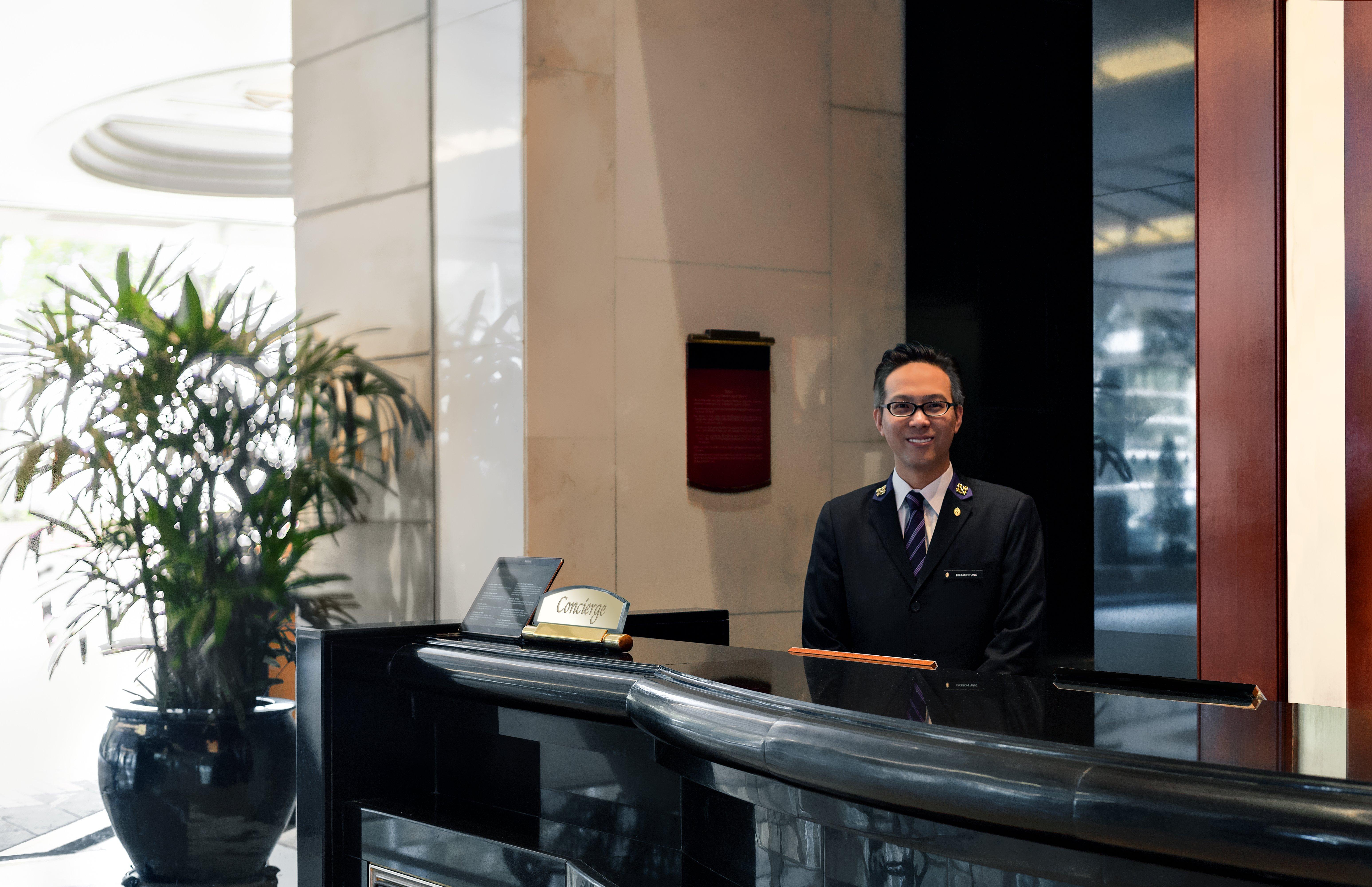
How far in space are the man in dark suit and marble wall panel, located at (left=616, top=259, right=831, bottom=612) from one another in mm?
1474

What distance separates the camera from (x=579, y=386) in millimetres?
4094

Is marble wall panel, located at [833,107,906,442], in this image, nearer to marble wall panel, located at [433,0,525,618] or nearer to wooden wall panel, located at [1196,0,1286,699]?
marble wall panel, located at [433,0,525,618]

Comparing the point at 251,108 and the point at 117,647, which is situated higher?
the point at 251,108

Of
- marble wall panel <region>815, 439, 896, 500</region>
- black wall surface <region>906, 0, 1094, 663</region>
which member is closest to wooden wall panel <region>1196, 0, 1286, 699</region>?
black wall surface <region>906, 0, 1094, 663</region>

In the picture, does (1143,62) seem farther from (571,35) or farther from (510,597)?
(510,597)

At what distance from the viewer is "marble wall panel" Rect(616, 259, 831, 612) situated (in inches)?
165

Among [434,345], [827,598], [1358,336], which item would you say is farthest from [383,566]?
[1358,336]

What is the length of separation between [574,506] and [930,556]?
1.66 meters

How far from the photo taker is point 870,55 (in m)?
4.73

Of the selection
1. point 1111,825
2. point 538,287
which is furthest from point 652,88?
point 1111,825

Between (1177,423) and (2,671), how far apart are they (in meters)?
4.08

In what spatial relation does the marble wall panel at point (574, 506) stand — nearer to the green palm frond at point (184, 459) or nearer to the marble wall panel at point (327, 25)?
the green palm frond at point (184, 459)

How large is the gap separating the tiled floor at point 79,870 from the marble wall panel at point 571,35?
3011mm

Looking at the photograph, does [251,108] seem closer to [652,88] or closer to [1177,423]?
[652,88]
